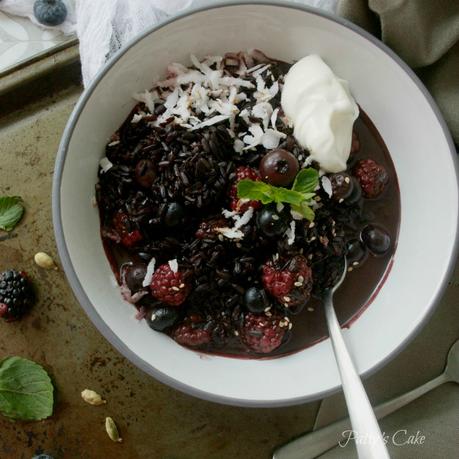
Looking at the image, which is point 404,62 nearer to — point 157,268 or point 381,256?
point 381,256

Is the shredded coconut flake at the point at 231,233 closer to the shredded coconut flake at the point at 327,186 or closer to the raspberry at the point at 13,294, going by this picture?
the shredded coconut flake at the point at 327,186

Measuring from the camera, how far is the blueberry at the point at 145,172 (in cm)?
180

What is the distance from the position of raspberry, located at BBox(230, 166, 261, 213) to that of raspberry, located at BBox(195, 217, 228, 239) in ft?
0.18

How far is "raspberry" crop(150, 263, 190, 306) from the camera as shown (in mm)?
1770

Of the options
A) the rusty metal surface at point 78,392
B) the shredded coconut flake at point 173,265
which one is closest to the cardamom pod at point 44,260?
the rusty metal surface at point 78,392

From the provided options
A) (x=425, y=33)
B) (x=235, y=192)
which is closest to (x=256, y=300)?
(x=235, y=192)

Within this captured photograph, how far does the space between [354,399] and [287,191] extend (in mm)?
630

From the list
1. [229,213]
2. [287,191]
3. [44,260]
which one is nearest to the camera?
[287,191]

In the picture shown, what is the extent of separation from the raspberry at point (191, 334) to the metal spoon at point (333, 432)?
1.65 feet

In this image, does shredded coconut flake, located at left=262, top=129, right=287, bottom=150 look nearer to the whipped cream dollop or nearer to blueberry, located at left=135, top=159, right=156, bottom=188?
the whipped cream dollop

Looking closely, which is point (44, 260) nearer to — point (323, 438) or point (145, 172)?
point (145, 172)

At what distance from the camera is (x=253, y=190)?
168cm

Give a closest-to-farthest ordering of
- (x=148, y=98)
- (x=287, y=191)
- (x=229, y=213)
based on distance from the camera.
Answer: (x=287, y=191) → (x=229, y=213) → (x=148, y=98)

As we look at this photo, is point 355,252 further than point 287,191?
Yes
